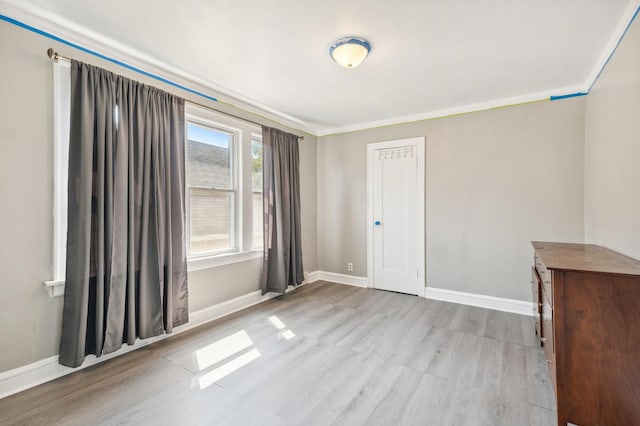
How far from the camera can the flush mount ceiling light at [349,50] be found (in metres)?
2.20

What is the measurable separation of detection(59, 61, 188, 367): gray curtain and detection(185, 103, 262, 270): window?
11.3 inches

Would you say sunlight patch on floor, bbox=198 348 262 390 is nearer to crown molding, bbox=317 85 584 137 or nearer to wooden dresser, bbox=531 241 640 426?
→ wooden dresser, bbox=531 241 640 426

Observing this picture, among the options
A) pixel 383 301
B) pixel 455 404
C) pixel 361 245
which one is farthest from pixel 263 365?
pixel 361 245

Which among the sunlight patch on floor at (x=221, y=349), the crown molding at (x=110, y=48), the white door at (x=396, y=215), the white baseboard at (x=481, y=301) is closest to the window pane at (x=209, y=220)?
the sunlight patch on floor at (x=221, y=349)

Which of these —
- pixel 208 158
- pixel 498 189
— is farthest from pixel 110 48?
pixel 498 189

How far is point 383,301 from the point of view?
3.80 m

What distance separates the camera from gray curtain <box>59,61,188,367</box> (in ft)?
6.80

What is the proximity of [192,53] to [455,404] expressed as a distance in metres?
3.26

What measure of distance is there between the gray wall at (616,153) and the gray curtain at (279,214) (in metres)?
3.24

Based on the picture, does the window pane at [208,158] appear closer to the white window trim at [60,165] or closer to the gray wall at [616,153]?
the white window trim at [60,165]

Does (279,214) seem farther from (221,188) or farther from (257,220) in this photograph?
(221,188)

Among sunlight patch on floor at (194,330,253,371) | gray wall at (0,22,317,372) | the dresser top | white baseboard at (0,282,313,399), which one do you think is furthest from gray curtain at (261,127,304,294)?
the dresser top

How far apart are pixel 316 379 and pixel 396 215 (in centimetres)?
267

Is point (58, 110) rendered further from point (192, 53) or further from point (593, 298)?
point (593, 298)
